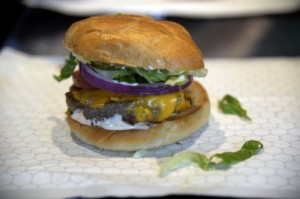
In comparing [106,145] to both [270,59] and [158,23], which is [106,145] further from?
[270,59]

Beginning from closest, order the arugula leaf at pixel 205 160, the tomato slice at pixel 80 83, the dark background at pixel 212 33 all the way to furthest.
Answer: the arugula leaf at pixel 205 160 < the tomato slice at pixel 80 83 < the dark background at pixel 212 33

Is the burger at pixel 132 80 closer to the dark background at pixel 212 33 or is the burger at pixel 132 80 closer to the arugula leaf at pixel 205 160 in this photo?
the arugula leaf at pixel 205 160

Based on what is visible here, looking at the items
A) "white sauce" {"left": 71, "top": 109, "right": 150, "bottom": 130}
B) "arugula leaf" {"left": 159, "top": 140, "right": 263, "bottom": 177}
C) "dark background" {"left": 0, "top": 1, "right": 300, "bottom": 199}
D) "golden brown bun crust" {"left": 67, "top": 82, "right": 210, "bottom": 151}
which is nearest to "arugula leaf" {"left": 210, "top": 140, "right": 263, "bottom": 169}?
"arugula leaf" {"left": 159, "top": 140, "right": 263, "bottom": 177}

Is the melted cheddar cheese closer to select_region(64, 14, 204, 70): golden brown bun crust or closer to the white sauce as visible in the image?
the white sauce

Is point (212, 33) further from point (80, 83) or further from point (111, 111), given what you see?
point (111, 111)

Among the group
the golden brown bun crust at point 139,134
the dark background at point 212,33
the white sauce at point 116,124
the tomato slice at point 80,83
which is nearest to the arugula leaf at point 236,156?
the golden brown bun crust at point 139,134

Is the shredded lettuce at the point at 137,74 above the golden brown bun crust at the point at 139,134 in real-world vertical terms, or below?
above
